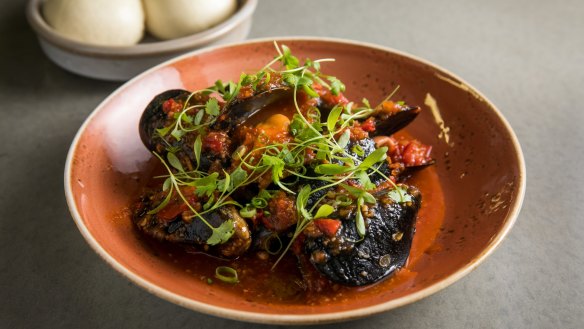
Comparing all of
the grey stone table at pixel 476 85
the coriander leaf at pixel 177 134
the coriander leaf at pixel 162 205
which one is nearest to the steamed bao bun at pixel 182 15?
the grey stone table at pixel 476 85

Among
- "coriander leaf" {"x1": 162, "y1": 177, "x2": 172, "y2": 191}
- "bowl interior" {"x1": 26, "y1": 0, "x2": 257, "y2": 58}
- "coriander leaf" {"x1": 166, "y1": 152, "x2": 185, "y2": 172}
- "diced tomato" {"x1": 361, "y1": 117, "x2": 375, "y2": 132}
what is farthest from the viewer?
"bowl interior" {"x1": 26, "y1": 0, "x2": 257, "y2": 58}

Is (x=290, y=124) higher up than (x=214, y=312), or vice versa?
(x=290, y=124)

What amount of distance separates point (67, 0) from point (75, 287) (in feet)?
6.26

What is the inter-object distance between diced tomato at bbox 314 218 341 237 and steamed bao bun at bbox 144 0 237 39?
78.6 inches

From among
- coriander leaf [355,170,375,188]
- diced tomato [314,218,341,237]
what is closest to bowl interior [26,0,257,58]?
coriander leaf [355,170,375,188]

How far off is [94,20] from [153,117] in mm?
1216

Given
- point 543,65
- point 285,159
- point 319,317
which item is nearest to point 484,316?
point 319,317

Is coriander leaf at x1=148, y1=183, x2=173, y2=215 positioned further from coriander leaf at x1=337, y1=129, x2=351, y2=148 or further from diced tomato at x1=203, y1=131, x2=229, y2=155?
coriander leaf at x1=337, y1=129, x2=351, y2=148

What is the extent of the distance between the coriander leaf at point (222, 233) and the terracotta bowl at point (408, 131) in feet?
0.54

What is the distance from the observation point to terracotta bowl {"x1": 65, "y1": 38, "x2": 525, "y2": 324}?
1811mm

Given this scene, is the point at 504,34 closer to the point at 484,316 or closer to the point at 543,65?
the point at 543,65

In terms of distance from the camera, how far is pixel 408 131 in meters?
2.77

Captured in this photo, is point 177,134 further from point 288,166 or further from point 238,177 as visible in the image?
point 288,166

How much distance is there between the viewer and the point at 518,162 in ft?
7.29
